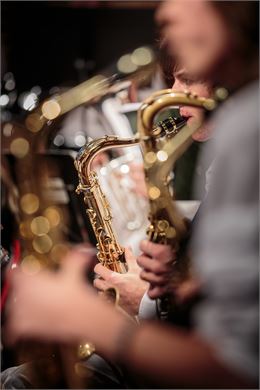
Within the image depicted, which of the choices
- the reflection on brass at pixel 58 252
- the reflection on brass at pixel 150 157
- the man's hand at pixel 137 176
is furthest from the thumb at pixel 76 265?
the man's hand at pixel 137 176

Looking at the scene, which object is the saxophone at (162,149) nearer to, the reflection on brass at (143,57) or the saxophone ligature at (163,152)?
the saxophone ligature at (163,152)

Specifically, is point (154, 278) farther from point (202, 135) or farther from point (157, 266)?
point (202, 135)

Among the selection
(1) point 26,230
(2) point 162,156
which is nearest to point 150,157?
(2) point 162,156

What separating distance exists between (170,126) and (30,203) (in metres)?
0.42

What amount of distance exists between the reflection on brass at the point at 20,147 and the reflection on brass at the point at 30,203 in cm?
11

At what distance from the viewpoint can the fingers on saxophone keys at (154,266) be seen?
118 cm

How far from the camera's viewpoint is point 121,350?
3.14 ft

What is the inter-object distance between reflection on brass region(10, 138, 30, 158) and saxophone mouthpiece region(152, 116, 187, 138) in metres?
0.36

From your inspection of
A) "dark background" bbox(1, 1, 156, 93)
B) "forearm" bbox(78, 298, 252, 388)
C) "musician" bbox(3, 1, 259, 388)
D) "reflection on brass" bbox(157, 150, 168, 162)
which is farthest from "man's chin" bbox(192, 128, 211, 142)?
"dark background" bbox(1, 1, 156, 93)

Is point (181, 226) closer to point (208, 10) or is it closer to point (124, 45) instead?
point (208, 10)

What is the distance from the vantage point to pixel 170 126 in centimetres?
138

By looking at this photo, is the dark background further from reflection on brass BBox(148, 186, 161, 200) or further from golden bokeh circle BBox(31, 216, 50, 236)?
reflection on brass BBox(148, 186, 161, 200)

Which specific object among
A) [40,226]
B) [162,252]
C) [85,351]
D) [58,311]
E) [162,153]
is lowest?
[85,351]

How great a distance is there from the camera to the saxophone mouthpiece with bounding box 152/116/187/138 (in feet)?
4.39
